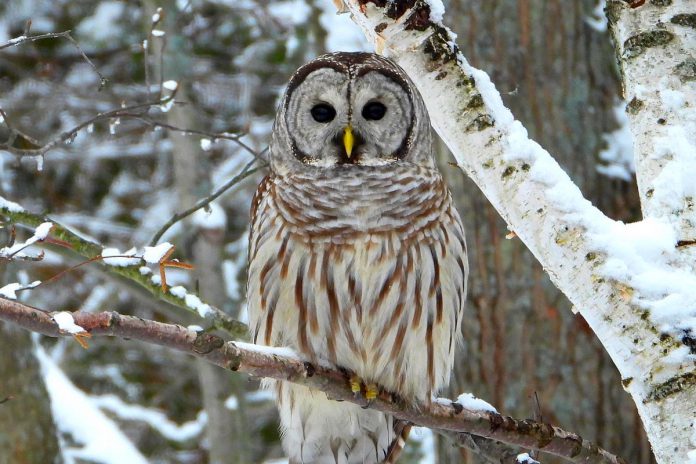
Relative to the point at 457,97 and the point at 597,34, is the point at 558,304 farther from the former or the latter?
the point at 457,97

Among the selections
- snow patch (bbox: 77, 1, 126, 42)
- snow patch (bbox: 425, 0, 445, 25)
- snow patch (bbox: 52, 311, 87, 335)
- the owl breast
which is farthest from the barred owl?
snow patch (bbox: 77, 1, 126, 42)

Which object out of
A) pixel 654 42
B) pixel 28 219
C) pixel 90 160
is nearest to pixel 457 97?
pixel 654 42

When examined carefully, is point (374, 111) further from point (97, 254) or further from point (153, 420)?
point (153, 420)

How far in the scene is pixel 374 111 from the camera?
13.1ft

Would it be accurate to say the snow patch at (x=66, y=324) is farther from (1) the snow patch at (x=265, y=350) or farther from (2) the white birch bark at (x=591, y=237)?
(2) the white birch bark at (x=591, y=237)

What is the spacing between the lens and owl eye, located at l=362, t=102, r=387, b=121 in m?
3.97

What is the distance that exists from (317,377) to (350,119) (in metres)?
1.09

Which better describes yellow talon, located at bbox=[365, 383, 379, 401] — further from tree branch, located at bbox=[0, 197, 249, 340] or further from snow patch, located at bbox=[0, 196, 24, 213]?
snow patch, located at bbox=[0, 196, 24, 213]

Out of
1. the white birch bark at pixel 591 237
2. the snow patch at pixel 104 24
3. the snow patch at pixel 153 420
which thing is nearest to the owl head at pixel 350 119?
the white birch bark at pixel 591 237

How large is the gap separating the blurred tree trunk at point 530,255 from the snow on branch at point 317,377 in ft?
4.86

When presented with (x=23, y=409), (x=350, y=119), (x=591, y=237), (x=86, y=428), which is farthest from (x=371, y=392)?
(x=86, y=428)

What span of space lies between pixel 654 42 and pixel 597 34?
264 centimetres

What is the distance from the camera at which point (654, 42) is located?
115 inches

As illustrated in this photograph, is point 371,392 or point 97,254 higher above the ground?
point 97,254
